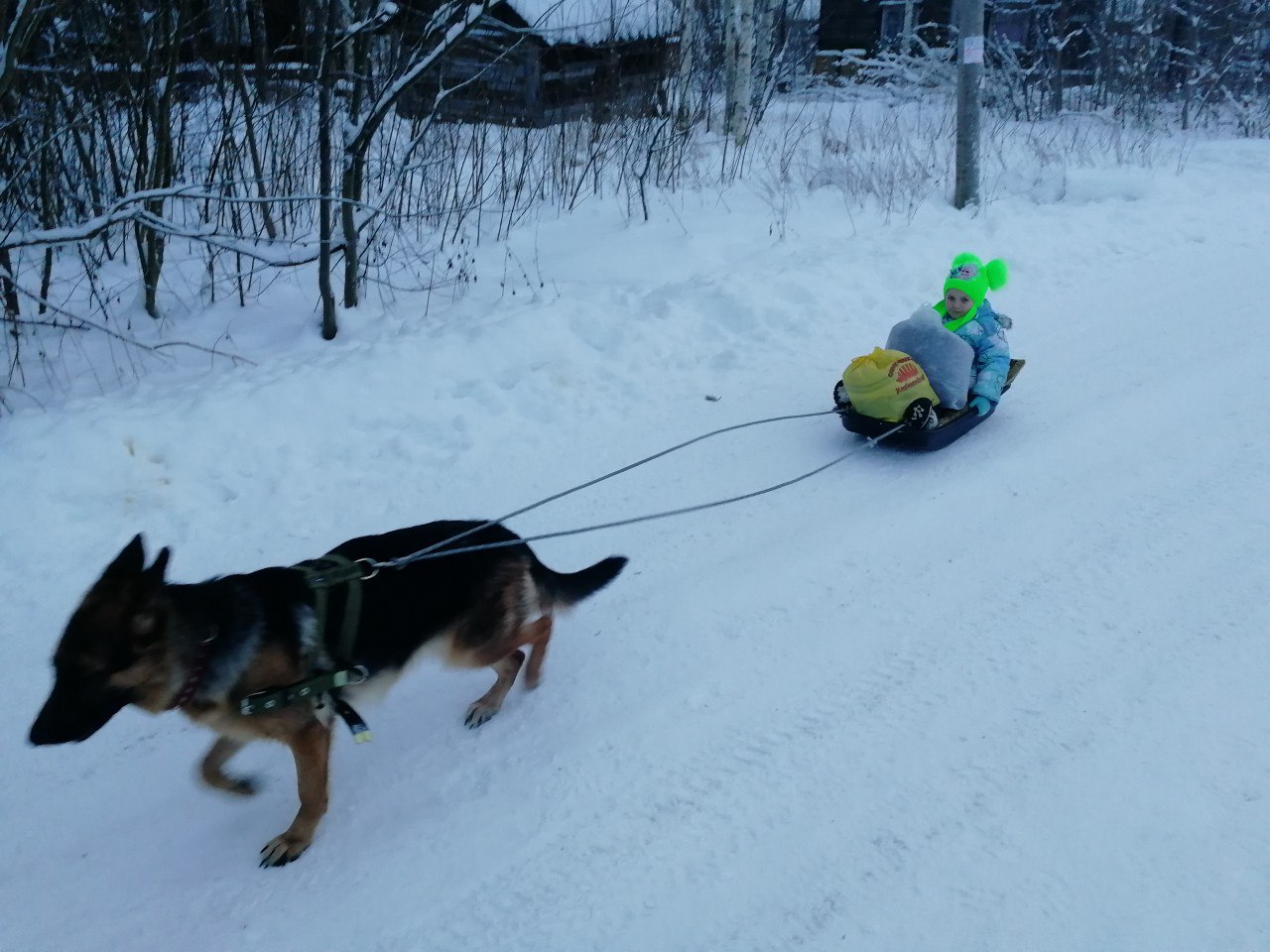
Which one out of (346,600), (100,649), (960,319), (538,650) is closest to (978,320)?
(960,319)

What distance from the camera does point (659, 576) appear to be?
12.8ft

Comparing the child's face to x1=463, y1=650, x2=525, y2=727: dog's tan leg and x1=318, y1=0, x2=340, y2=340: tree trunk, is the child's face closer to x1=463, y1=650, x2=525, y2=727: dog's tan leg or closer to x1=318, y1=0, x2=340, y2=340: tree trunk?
x1=463, y1=650, x2=525, y2=727: dog's tan leg

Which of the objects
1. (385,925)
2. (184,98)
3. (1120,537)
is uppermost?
(184,98)

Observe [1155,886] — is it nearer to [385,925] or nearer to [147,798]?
[385,925]

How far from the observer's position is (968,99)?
880 centimetres

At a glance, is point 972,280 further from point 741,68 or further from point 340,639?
point 741,68

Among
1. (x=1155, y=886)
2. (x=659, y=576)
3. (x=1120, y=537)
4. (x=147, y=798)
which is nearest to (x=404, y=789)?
(x=147, y=798)

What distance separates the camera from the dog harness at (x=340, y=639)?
254 centimetres

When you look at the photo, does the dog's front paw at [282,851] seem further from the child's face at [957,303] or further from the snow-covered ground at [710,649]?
the child's face at [957,303]

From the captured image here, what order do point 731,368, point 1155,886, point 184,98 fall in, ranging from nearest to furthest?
point 1155,886
point 731,368
point 184,98

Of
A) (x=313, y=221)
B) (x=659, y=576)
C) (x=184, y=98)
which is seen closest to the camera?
(x=659, y=576)

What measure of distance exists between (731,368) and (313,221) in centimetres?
450

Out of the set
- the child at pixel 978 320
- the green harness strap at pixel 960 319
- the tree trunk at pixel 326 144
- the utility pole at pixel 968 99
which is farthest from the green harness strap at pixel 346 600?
the utility pole at pixel 968 99

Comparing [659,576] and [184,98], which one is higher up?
[184,98]
